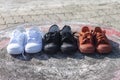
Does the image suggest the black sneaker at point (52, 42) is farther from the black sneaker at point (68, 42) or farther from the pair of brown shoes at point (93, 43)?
the pair of brown shoes at point (93, 43)

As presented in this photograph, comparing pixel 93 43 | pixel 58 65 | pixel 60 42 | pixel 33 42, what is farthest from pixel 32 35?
pixel 93 43

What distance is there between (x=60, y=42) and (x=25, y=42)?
405 mm

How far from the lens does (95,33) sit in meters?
3.67

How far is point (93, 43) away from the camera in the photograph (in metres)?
3.58

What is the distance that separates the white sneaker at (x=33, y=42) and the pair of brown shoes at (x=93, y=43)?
46 cm

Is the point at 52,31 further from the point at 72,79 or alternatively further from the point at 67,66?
the point at 72,79

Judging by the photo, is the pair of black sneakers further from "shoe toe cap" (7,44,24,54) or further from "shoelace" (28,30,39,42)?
"shoe toe cap" (7,44,24,54)

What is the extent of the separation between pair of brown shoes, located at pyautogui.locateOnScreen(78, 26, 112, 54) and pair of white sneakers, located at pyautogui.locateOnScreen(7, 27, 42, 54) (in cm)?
47

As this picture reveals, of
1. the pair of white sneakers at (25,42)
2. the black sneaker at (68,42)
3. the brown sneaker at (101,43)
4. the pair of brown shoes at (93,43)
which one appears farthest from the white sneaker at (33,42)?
the brown sneaker at (101,43)

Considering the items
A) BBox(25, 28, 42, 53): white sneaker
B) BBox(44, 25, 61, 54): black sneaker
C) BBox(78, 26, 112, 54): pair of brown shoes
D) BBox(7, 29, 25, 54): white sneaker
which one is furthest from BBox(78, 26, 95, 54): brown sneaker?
BBox(7, 29, 25, 54): white sneaker

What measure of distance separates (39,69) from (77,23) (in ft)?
4.87

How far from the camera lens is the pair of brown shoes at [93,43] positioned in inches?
137

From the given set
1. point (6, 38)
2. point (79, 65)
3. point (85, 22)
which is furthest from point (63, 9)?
point (79, 65)

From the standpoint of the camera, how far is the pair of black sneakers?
3510mm
